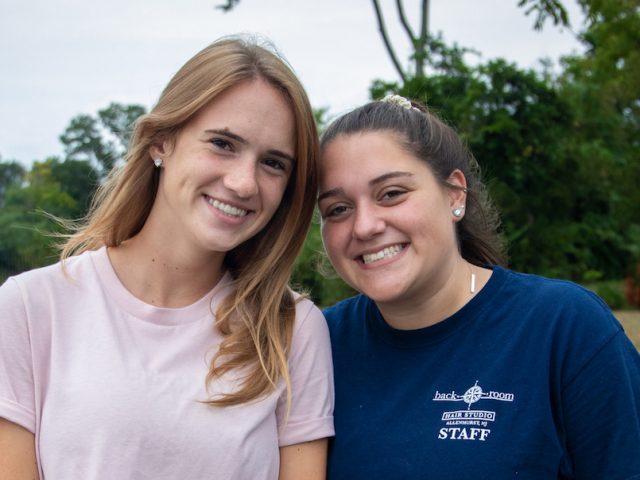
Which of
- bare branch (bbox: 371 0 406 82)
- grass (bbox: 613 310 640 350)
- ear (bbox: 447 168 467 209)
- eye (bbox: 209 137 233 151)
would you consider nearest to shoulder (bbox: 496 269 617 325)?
ear (bbox: 447 168 467 209)

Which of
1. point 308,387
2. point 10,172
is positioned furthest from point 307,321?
point 10,172

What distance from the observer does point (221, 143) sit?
2.37 meters

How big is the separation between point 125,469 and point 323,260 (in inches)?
66.8

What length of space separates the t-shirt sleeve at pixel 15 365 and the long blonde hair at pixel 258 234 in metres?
0.34

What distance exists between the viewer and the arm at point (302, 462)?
240cm

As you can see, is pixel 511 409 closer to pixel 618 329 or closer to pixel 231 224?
pixel 618 329

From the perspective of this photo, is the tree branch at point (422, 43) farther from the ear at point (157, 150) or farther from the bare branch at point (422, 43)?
the ear at point (157, 150)

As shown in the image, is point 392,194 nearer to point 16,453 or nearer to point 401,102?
point 401,102

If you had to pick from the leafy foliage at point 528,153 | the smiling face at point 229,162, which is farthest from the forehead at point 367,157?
the leafy foliage at point 528,153

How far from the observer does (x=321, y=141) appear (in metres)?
2.81

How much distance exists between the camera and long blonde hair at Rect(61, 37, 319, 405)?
7.82 feet

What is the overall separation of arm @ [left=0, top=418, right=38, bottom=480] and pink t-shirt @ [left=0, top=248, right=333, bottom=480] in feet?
0.09

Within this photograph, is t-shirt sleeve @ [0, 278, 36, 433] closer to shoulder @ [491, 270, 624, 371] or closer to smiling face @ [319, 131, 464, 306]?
smiling face @ [319, 131, 464, 306]

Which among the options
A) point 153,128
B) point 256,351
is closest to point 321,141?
point 153,128
